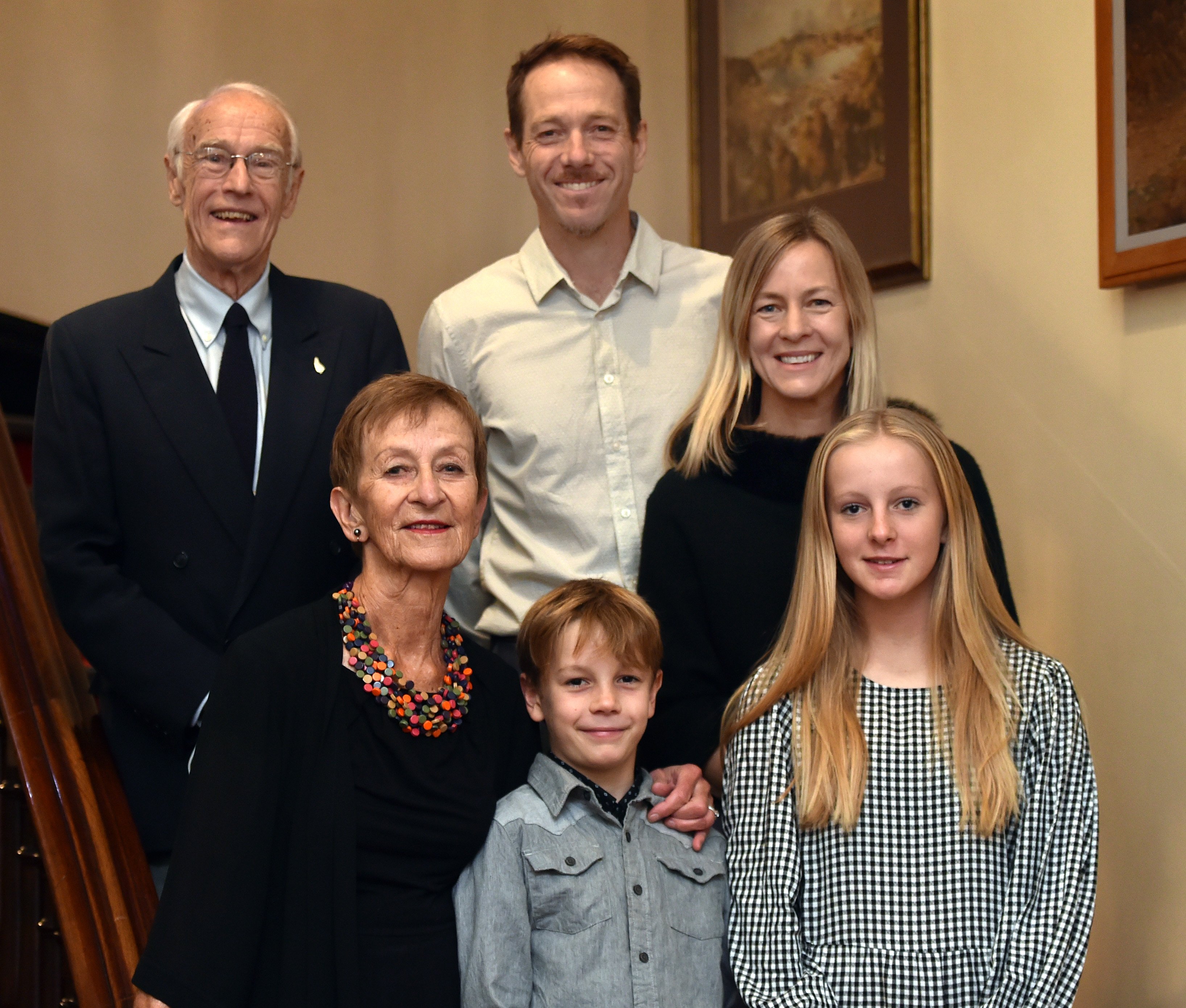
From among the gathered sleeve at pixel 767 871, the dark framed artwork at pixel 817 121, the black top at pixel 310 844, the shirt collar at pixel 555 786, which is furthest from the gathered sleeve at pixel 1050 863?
the dark framed artwork at pixel 817 121

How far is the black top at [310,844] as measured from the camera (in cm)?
182

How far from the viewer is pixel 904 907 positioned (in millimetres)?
2031

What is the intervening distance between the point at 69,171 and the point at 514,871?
3198mm

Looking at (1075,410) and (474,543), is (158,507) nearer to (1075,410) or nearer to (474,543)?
(474,543)

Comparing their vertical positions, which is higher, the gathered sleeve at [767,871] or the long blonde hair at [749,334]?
the long blonde hair at [749,334]

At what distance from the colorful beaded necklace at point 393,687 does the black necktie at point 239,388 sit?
41 centimetres

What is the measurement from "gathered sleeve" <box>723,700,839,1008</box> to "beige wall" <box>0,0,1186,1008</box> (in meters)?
0.99

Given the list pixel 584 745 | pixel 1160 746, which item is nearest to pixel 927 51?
pixel 1160 746

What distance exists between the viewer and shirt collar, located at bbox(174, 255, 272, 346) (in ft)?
8.01

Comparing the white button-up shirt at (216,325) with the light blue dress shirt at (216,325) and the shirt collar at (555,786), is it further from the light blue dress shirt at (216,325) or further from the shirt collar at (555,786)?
the shirt collar at (555,786)

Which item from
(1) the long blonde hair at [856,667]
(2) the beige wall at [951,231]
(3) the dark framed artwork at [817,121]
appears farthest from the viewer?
(3) the dark framed artwork at [817,121]

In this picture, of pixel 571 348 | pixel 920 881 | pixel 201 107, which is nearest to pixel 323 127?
pixel 201 107

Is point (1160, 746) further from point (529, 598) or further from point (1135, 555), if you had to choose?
point (529, 598)

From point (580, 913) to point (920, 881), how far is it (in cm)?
52
